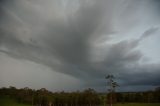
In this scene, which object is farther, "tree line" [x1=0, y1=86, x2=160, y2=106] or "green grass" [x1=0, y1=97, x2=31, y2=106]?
"green grass" [x1=0, y1=97, x2=31, y2=106]

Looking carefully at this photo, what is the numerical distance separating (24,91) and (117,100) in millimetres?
53790

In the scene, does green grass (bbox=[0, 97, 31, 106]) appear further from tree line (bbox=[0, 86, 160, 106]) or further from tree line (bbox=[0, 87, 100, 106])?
tree line (bbox=[0, 87, 100, 106])

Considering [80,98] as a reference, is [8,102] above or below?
below

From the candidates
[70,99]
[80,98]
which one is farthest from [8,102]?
[80,98]

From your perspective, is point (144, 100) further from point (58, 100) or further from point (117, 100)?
point (58, 100)

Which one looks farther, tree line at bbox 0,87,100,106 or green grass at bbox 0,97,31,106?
green grass at bbox 0,97,31,106

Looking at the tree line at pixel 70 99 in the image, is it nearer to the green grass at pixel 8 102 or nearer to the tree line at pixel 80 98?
the tree line at pixel 80 98

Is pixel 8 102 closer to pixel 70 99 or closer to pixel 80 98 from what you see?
pixel 70 99

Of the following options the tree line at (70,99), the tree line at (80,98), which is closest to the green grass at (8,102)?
the tree line at (80,98)

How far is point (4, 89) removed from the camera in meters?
159

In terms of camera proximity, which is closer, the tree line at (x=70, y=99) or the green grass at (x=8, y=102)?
the tree line at (x=70, y=99)

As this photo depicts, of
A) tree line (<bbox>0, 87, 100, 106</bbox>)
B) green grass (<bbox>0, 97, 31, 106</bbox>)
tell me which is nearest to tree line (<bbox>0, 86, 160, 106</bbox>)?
tree line (<bbox>0, 87, 100, 106</bbox>)

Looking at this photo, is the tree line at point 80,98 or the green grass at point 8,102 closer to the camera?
the tree line at point 80,98

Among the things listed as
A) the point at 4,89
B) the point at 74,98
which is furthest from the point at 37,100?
the point at 4,89
